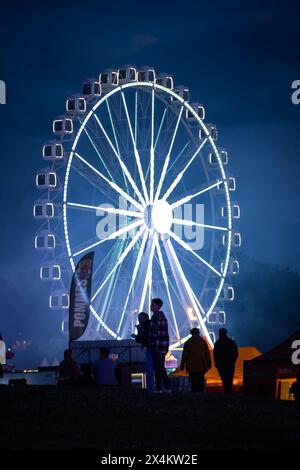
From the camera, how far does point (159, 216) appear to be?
4303cm

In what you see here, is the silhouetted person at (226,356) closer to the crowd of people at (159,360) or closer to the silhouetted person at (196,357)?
the crowd of people at (159,360)

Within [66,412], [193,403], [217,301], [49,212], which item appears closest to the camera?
[66,412]

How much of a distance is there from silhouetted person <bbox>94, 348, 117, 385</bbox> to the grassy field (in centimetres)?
181

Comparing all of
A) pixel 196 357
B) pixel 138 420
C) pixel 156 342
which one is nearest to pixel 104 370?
pixel 196 357

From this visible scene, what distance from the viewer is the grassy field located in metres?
16.5

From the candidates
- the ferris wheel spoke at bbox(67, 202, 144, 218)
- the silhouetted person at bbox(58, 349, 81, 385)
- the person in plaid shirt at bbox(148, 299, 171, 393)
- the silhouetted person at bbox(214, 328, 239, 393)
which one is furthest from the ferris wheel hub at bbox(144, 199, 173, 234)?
the person in plaid shirt at bbox(148, 299, 171, 393)

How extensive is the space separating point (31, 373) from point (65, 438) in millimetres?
20128

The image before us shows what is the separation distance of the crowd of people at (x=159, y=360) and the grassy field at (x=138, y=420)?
0.52 metres

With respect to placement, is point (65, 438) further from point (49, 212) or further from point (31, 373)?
point (49, 212)

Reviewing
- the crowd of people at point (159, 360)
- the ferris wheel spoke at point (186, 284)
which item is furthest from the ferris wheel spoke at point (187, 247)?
the crowd of people at point (159, 360)

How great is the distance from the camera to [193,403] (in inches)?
806

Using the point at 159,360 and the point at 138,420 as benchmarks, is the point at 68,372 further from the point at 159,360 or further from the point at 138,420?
the point at 138,420

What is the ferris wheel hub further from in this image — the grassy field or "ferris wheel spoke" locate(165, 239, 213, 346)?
the grassy field
